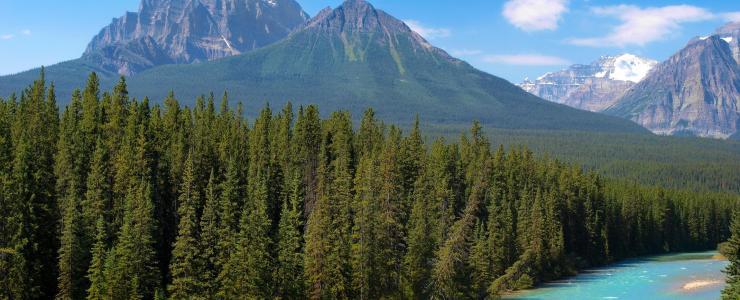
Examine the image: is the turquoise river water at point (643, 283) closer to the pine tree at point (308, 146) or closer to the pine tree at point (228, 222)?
the pine tree at point (308, 146)

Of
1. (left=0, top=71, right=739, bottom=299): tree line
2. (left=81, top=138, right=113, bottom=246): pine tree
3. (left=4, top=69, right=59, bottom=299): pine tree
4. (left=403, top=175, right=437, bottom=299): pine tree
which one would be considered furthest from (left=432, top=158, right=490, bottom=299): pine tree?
(left=4, top=69, right=59, bottom=299): pine tree

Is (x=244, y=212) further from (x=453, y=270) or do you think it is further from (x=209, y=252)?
(x=453, y=270)

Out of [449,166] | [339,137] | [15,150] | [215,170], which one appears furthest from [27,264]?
[449,166]

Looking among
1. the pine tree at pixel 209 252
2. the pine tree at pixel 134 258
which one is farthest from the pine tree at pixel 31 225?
the pine tree at pixel 209 252

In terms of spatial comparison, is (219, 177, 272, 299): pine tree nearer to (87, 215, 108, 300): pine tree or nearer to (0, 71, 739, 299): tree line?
(0, 71, 739, 299): tree line

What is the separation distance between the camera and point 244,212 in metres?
63.4

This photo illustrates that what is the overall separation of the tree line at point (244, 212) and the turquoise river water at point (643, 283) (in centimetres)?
436

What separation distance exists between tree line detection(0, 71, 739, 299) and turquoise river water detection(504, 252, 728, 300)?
14.3ft

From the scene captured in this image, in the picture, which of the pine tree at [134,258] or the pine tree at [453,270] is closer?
the pine tree at [134,258]

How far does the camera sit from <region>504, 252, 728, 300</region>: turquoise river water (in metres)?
97.9

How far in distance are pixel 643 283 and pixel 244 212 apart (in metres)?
67.8

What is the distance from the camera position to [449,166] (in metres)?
107

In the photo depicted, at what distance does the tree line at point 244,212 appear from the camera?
5994 cm

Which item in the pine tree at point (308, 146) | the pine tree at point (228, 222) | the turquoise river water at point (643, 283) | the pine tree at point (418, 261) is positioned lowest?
the turquoise river water at point (643, 283)
